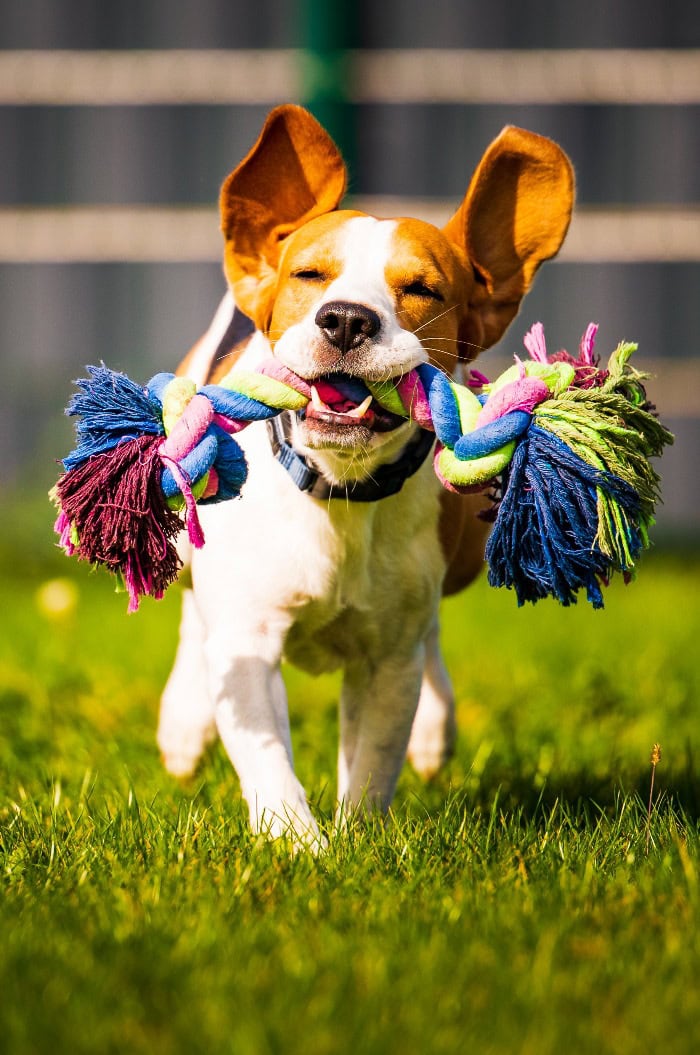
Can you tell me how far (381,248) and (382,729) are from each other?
1.05 m

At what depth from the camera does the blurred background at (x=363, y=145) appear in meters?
9.66

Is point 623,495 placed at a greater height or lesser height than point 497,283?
lesser

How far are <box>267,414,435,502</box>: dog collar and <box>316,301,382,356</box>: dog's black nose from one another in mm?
346

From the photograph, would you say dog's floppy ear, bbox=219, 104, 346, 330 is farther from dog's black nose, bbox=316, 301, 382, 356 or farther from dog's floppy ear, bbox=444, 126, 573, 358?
dog's black nose, bbox=316, 301, 382, 356

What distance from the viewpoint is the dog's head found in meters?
2.90

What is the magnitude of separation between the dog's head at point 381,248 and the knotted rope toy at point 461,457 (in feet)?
0.42

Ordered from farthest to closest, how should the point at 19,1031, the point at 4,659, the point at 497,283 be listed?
the point at 4,659
the point at 497,283
the point at 19,1031

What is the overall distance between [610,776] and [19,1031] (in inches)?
77.8

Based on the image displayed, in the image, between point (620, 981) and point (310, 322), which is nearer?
point (620, 981)

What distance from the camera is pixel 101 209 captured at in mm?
9695

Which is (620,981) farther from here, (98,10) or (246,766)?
(98,10)

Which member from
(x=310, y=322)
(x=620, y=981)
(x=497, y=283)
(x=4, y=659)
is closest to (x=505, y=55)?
(x=4, y=659)

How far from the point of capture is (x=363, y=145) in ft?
31.8

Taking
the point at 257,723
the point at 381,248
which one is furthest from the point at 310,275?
the point at 257,723
